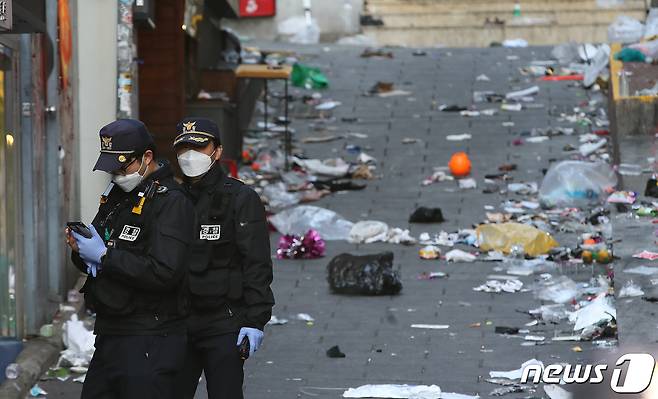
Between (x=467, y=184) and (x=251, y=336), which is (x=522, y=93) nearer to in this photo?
(x=467, y=184)

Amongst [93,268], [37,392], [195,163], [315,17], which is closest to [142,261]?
[93,268]

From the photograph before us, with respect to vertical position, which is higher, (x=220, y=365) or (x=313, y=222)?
(x=220, y=365)

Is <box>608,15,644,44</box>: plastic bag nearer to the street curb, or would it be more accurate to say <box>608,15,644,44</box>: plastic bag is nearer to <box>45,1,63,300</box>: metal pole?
<box>45,1,63,300</box>: metal pole

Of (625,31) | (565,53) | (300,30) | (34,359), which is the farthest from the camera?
(300,30)

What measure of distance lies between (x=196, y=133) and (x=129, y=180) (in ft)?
2.43

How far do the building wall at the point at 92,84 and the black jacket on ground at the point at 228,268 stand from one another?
204 inches

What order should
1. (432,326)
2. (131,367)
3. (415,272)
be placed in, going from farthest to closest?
(415,272) < (432,326) < (131,367)

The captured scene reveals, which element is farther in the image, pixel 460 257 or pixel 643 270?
pixel 460 257

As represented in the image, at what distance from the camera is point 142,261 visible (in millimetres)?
5566

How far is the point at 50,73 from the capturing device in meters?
10.7

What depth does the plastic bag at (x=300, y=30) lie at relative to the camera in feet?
92.7

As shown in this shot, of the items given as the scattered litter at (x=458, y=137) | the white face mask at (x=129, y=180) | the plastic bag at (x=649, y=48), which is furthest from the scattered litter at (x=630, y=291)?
the plastic bag at (x=649, y=48)

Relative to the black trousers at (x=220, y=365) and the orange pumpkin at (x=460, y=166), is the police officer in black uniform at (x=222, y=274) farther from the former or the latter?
the orange pumpkin at (x=460, y=166)

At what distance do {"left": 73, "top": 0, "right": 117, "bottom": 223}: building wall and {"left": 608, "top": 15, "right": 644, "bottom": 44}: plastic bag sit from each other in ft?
44.5
